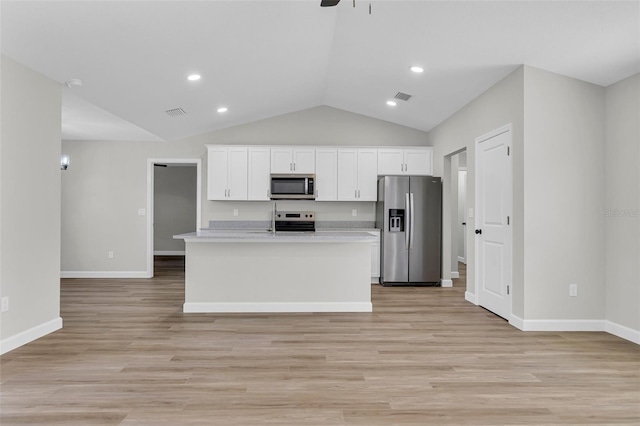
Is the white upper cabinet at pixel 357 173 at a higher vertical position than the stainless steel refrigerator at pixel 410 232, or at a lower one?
higher

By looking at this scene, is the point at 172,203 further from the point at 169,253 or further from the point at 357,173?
the point at 357,173

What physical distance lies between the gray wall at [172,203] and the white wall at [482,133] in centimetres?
643

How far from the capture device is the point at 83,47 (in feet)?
10.5

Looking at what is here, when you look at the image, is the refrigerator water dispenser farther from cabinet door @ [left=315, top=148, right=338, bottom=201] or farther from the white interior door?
the white interior door

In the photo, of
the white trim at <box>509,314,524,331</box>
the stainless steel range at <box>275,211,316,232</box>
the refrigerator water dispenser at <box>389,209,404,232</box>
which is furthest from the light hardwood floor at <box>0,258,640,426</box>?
the stainless steel range at <box>275,211,316,232</box>

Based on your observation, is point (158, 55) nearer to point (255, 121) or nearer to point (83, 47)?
Result: point (83, 47)

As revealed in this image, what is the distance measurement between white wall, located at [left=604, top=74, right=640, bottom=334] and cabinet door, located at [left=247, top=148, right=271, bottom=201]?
438 cm

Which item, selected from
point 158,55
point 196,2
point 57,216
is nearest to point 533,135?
point 196,2

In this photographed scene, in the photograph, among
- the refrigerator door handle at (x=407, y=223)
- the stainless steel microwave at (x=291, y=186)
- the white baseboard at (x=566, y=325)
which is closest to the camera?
the white baseboard at (x=566, y=325)

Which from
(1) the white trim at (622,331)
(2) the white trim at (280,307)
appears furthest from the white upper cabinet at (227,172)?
(1) the white trim at (622,331)

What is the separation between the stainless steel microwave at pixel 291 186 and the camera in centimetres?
623

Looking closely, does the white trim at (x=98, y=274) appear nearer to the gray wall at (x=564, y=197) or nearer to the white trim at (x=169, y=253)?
the white trim at (x=169, y=253)

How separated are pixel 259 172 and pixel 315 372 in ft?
13.6

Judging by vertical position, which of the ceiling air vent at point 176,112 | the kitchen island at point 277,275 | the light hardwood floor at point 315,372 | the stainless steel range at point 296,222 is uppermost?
the ceiling air vent at point 176,112
